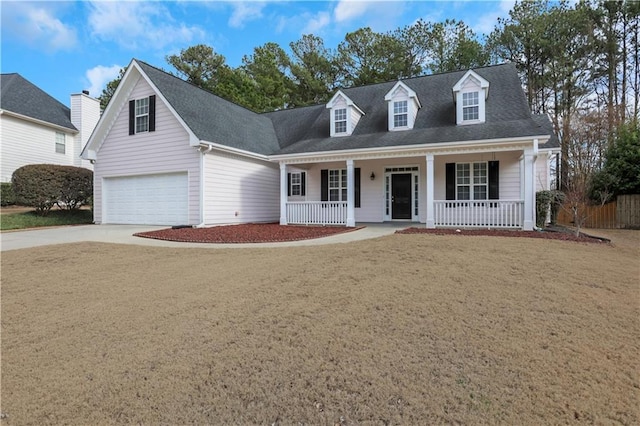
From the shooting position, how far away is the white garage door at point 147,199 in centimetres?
1355

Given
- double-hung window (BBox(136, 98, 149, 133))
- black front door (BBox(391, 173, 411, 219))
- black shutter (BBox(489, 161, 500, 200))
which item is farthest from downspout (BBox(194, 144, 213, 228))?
black shutter (BBox(489, 161, 500, 200))

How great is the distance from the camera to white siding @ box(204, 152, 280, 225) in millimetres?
13109

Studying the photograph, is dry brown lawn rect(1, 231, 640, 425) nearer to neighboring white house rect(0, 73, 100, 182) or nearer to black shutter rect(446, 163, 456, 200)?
black shutter rect(446, 163, 456, 200)

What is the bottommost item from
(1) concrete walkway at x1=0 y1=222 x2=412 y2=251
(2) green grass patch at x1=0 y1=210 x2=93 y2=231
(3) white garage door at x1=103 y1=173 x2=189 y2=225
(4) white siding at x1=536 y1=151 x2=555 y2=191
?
(1) concrete walkway at x1=0 y1=222 x2=412 y2=251

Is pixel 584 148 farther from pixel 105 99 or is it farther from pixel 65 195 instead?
pixel 105 99

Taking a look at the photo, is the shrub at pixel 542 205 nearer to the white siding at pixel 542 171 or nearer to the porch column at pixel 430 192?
the white siding at pixel 542 171

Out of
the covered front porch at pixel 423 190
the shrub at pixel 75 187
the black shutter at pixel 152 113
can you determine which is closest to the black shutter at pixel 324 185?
the covered front porch at pixel 423 190

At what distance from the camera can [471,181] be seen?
512 inches

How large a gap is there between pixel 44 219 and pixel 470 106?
18.1 m

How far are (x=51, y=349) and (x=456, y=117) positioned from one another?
1351cm

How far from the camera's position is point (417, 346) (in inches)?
128

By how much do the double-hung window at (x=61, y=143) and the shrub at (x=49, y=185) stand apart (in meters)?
7.25

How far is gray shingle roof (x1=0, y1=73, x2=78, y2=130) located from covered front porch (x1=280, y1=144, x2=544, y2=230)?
53.5 feet

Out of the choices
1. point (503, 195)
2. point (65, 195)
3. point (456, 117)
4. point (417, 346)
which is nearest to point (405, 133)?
point (456, 117)
